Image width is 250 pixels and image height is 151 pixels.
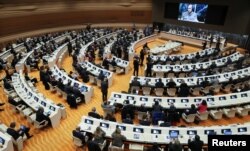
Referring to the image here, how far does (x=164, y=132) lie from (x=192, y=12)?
1862 cm

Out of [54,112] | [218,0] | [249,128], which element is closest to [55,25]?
[218,0]

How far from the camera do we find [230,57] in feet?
58.6

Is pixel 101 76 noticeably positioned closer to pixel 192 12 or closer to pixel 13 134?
pixel 13 134

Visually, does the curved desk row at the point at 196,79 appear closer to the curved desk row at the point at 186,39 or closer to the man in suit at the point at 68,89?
the man in suit at the point at 68,89

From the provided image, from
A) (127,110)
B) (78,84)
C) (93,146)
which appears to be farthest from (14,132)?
(78,84)

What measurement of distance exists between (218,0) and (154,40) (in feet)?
30.2

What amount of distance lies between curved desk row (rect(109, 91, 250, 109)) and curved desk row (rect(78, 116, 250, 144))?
2.18m

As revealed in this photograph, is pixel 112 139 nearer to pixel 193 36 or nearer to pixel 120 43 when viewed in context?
pixel 120 43

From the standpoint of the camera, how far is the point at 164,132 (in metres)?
9.04

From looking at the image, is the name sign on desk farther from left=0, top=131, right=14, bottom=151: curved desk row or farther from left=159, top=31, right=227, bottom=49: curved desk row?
left=159, top=31, right=227, bottom=49: curved desk row

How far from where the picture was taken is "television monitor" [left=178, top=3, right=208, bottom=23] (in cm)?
2314

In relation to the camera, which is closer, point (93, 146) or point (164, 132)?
point (93, 146)

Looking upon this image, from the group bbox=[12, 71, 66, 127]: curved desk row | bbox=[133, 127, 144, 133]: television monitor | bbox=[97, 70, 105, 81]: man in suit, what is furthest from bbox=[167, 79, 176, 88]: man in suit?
bbox=[12, 71, 66, 127]: curved desk row

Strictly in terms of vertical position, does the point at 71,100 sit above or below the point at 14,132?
below
